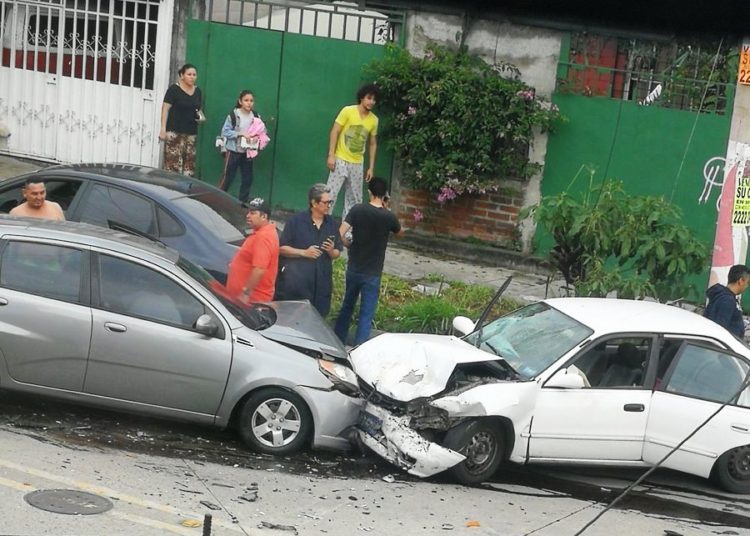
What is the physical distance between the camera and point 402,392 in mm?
7441

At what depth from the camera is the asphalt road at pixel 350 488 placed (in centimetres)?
641

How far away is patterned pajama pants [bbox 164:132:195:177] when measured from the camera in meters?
14.1

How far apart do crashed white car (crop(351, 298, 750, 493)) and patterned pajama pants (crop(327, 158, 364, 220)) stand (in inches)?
221

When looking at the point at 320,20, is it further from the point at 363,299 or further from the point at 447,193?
the point at 363,299

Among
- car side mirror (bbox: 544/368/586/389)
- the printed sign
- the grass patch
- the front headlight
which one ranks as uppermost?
the printed sign

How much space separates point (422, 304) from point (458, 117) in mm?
3471

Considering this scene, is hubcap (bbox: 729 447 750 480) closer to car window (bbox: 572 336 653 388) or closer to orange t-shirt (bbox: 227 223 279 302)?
car window (bbox: 572 336 653 388)

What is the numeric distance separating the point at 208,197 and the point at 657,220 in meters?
4.32

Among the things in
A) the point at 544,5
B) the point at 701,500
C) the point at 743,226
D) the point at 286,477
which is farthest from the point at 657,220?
the point at 544,5

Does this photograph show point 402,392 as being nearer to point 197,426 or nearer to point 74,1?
point 197,426

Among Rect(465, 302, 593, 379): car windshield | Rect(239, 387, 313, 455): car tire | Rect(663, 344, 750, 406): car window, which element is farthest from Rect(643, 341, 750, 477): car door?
Rect(239, 387, 313, 455): car tire

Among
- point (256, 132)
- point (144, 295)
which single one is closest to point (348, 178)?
point (256, 132)

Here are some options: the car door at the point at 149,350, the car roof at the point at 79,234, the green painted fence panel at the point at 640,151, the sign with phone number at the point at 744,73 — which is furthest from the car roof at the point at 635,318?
the green painted fence panel at the point at 640,151

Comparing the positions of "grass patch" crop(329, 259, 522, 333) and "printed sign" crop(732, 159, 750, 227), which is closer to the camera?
"grass patch" crop(329, 259, 522, 333)
